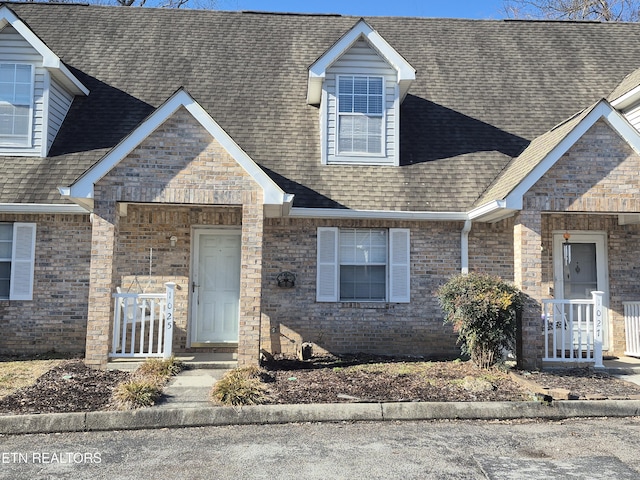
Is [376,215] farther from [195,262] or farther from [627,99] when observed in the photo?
[627,99]

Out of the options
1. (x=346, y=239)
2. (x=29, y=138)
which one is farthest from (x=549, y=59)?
(x=29, y=138)

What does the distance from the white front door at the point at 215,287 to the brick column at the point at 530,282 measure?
17.0ft

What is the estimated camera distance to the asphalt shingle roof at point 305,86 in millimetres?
10562

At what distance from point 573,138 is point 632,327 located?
4.07 meters

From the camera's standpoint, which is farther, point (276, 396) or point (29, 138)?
point (29, 138)

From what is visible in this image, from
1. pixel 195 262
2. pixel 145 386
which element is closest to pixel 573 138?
pixel 195 262

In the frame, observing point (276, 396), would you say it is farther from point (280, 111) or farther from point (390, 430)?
point (280, 111)

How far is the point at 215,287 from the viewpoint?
10469mm

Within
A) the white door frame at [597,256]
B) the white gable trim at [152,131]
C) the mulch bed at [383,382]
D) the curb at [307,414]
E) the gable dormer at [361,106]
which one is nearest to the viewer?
the curb at [307,414]

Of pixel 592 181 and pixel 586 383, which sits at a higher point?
pixel 592 181

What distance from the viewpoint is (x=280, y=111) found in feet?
39.0

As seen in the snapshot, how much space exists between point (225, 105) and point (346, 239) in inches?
167

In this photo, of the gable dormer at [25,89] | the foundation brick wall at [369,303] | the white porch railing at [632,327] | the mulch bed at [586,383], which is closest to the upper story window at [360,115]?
the foundation brick wall at [369,303]

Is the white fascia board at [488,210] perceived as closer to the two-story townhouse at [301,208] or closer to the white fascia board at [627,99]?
the two-story townhouse at [301,208]
